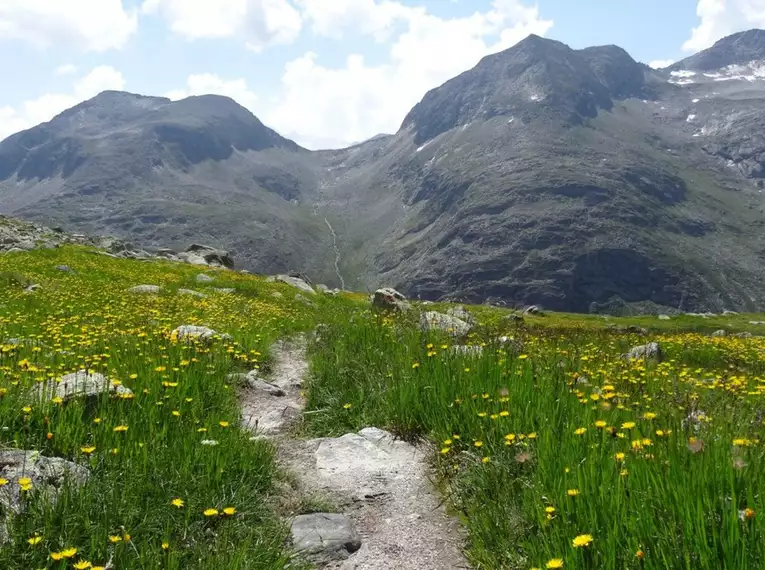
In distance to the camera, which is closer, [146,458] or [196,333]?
[146,458]

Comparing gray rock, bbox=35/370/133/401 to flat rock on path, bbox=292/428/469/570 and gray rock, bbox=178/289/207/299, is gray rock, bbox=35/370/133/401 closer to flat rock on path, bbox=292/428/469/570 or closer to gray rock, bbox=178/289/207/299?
flat rock on path, bbox=292/428/469/570

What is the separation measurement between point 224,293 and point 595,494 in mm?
20398

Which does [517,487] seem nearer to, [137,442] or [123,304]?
[137,442]

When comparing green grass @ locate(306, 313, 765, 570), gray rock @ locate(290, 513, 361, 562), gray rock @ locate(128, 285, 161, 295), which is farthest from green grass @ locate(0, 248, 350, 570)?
gray rock @ locate(128, 285, 161, 295)

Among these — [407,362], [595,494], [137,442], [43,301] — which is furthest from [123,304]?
[595,494]

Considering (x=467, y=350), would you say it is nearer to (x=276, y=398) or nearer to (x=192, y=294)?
(x=276, y=398)

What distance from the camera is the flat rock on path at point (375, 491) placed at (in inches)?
194

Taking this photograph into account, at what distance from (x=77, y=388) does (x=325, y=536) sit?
3.40m

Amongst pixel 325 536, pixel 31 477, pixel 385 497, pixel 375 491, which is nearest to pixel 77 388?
pixel 31 477

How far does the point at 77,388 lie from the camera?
6398mm

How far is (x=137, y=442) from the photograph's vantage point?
17.9ft

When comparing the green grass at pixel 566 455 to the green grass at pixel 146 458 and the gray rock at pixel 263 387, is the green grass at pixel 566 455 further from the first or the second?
the green grass at pixel 146 458

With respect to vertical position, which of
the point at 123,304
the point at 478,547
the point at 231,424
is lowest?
the point at 478,547

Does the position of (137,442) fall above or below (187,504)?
above
